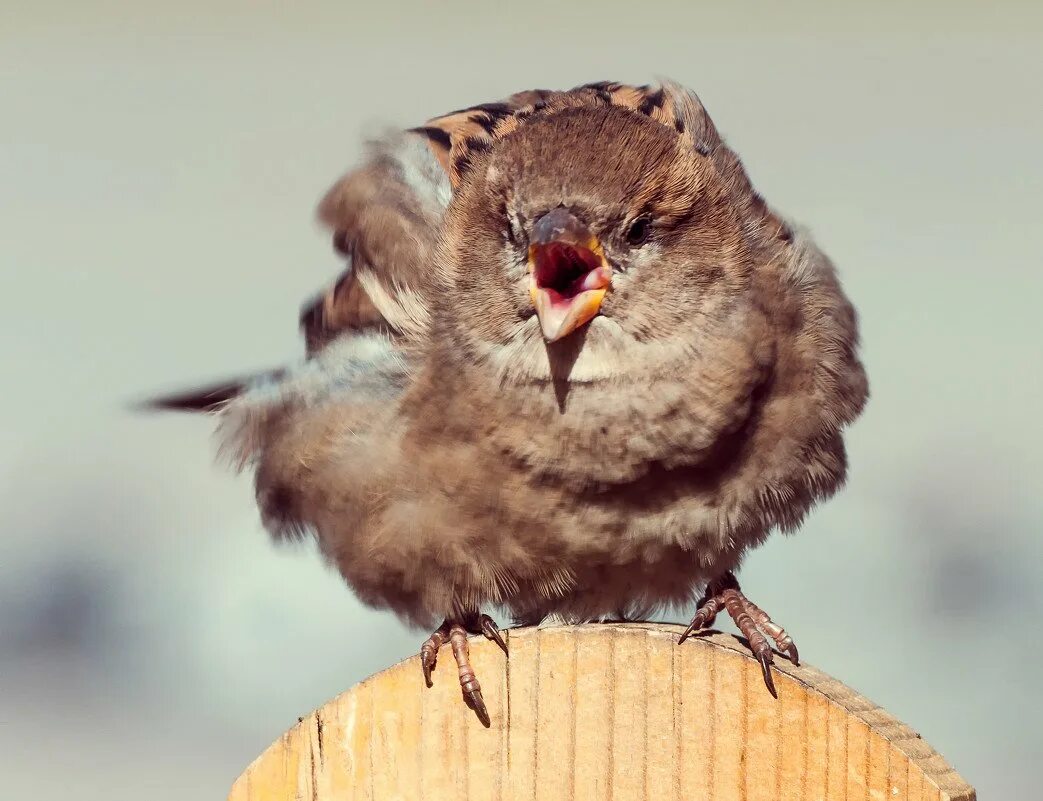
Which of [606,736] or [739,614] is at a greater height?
[739,614]

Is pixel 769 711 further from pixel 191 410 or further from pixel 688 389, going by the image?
pixel 191 410

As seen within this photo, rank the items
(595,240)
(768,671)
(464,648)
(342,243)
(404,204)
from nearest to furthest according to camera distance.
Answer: (768,671) → (464,648) → (595,240) → (404,204) → (342,243)

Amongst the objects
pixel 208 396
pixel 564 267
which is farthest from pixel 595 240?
pixel 208 396

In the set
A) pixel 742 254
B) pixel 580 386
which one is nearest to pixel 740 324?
pixel 742 254

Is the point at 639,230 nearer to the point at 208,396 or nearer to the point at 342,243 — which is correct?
the point at 342,243

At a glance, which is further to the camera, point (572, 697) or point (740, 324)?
point (740, 324)

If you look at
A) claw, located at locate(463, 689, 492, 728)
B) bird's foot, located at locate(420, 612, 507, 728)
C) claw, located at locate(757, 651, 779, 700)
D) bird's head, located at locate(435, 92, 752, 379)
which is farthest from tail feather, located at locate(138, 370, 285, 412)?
claw, located at locate(757, 651, 779, 700)

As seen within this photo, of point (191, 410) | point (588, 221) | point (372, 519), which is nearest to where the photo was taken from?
point (588, 221)
